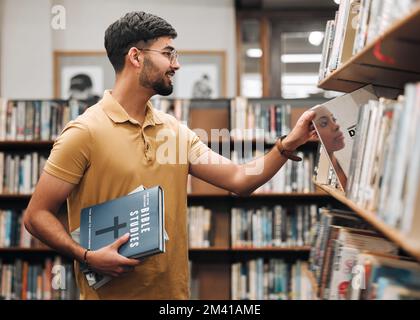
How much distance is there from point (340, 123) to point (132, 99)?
718 mm

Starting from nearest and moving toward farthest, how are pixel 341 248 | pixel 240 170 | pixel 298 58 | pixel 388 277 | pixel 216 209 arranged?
pixel 388 277
pixel 341 248
pixel 240 170
pixel 216 209
pixel 298 58

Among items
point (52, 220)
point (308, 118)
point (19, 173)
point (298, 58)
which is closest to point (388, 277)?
point (308, 118)

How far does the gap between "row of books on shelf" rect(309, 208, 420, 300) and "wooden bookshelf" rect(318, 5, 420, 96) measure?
42cm

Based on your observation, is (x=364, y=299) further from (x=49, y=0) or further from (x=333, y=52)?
(x=49, y=0)

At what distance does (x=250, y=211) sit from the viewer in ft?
11.6

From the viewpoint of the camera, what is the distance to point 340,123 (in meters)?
1.53

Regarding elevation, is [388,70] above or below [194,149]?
above

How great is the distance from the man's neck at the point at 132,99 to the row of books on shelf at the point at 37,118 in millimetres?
1816

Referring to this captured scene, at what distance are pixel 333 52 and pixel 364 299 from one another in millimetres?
825

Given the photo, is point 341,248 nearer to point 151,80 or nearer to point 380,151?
point 380,151

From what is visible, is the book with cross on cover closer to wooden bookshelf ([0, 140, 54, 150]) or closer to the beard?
the beard

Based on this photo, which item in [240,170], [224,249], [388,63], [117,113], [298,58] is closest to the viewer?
[388,63]

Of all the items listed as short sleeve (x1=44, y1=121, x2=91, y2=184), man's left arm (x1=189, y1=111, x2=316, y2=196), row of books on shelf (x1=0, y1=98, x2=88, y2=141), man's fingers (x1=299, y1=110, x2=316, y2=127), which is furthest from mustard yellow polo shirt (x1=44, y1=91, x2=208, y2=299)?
row of books on shelf (x1=0, y1=98, x2=88, y2=141)

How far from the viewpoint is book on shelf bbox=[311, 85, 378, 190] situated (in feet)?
4.91
